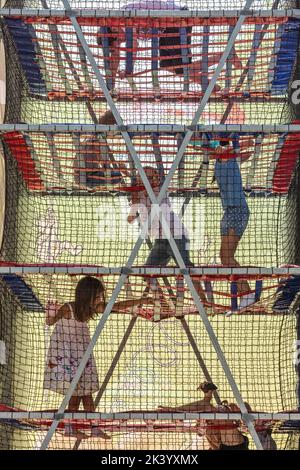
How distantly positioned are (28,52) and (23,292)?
1.59 metres

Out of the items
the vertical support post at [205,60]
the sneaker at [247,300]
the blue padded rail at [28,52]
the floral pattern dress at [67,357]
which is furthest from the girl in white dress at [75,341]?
the vertical support post at [205,60]

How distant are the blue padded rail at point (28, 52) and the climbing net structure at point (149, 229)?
0.04ft

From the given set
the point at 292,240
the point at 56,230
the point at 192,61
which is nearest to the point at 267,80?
the point at 192,61

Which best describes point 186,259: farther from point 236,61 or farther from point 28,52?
point 28,52

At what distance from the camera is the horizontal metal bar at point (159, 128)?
7023 millimetres

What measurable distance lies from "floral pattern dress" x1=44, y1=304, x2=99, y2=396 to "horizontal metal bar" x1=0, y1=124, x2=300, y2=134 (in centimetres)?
129

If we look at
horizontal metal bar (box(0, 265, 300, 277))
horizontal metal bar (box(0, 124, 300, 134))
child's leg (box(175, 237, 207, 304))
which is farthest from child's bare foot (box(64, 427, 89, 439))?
horizontal metal bar (box(0, 124, 300, 134))

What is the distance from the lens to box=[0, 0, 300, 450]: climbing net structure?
25.3ft

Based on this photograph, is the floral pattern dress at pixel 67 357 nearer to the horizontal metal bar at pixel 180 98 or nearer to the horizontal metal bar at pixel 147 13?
the horizontal metal bar at pixel 180 98

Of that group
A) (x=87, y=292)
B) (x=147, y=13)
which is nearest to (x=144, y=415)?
(x=87, y=292)

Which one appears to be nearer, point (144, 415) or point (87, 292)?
point (144, 415)

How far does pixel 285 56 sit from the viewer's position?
25.5 ft

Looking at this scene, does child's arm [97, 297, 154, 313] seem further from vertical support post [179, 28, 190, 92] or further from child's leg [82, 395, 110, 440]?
vertical support post [179, 28, 190, 92]

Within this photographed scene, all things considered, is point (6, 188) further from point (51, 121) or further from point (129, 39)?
point (129, 39)
